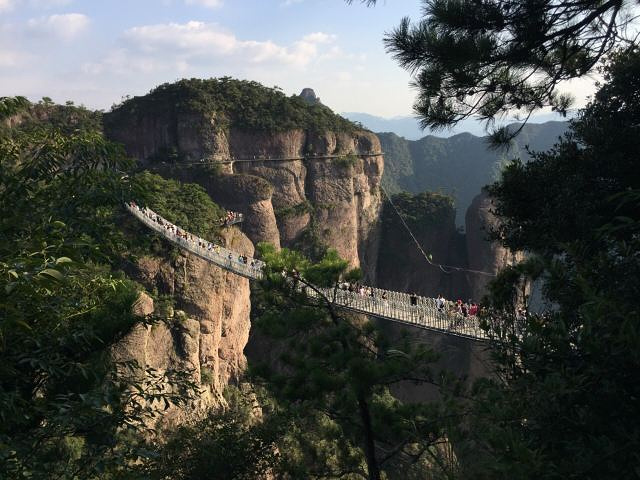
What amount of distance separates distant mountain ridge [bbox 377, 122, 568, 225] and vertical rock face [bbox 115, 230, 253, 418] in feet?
180

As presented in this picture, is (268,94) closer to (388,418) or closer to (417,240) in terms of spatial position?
(417,240)

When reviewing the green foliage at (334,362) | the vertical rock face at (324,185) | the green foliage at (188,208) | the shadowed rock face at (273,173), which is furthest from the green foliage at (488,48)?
the vertical rock face at (324,185)

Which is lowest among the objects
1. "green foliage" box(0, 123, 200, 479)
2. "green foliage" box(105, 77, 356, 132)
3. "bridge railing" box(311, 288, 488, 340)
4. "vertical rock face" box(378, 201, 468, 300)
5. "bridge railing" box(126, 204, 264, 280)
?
"vertical rock face" box(378, 201, 468, 300)

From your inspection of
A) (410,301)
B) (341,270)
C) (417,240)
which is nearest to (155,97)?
(417,240)

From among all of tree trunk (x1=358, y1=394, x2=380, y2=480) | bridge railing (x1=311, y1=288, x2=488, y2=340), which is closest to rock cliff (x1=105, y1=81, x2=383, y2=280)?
bridge railing (x1=311, y1=288, x2=488, y2=340)

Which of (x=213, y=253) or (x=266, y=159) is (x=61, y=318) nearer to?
(x=213, y=253)

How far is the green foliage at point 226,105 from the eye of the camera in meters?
24.2

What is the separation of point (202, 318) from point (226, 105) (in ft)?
39.7

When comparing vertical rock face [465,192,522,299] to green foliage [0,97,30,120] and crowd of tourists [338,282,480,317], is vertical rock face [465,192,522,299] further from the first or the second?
green foliage [0,97,30,120]

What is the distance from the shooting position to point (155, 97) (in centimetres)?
2512

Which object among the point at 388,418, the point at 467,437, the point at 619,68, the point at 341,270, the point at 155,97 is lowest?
the point at 388,418

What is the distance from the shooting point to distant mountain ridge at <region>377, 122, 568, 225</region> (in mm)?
77438

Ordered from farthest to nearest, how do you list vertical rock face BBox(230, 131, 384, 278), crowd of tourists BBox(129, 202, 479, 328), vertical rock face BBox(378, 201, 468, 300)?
vertical rock face BBox(378, 201, 468, 300) → vertical rock face BBox(230, 131, 384, 278) → crowd of tourists BBox(129, 202, 479, 328)

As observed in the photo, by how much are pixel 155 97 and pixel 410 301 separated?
19320 millimetres
